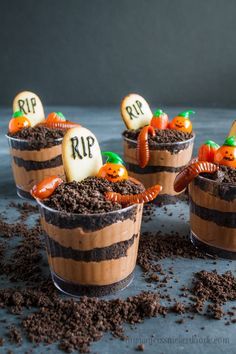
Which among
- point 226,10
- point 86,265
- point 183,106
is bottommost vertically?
point 183,106

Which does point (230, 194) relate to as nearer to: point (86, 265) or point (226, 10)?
point (86, 265)

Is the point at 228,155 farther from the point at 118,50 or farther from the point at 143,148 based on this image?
the point at 118,50

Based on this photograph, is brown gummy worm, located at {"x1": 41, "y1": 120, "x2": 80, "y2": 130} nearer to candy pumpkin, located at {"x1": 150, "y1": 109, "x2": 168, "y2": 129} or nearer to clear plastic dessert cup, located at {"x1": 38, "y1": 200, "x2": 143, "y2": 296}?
candy pumpkin, located at {"x1": 150, "y1": 109, "x2": 168, "y2": 129}

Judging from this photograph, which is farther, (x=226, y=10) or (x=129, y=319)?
(x=226, y=10)

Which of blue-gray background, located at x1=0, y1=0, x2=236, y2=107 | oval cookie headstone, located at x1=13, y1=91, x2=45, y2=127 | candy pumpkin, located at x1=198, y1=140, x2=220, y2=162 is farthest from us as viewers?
blue-gray background, located at x1=0, y1=0, x2=236, y2=107

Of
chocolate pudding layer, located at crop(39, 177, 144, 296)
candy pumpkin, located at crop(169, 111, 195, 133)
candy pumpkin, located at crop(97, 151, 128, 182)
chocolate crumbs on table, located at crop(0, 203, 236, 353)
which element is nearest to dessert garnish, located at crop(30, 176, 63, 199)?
chocolate pudding layer, located at crop(39, 177, 144, 296)

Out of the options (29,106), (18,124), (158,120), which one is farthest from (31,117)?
(158,120)

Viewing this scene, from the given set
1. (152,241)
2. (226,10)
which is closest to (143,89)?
(226,10)

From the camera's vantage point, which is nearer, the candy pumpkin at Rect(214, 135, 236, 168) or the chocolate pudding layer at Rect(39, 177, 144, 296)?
the chocolate pudding layer at Rect(39, 177, 144, 296)
